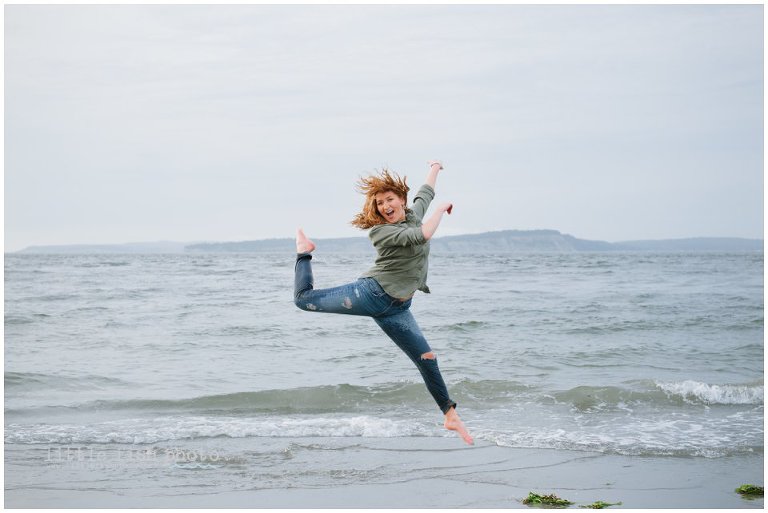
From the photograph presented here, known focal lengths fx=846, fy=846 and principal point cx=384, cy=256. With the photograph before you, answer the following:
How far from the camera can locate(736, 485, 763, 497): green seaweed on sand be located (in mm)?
7551

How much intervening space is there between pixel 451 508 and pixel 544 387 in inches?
256

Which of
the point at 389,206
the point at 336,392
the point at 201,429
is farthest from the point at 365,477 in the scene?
the point at 336,392

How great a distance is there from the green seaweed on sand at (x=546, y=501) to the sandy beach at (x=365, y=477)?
3.8 inches

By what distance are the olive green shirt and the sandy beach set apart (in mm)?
2708

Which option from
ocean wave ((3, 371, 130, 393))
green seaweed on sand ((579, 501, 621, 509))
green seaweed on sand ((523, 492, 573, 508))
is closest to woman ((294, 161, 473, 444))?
green seaweed on sand ((523, 492, 573, 508))

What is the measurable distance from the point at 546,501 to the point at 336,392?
6050 millimetres

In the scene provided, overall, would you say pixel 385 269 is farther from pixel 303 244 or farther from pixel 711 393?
pixel 711 393

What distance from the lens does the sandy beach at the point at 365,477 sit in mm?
7398

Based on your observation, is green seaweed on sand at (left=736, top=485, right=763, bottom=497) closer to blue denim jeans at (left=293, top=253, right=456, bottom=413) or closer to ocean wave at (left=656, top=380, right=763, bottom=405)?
blue denim jeans at (left=293, top=253, right=456, bottom=413)

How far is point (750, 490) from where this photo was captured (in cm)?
764

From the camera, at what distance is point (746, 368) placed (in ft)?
51.1

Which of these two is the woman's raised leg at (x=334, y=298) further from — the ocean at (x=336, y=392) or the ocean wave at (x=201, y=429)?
the ocean wave at (x=201, y=429)

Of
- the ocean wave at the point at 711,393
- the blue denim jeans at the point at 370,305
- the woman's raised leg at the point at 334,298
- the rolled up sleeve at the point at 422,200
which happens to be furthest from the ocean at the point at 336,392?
the rolled up sleeve at the point at 422,200

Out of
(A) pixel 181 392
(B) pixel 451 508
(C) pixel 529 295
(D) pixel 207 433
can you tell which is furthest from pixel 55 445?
(C) pixel 529 295
